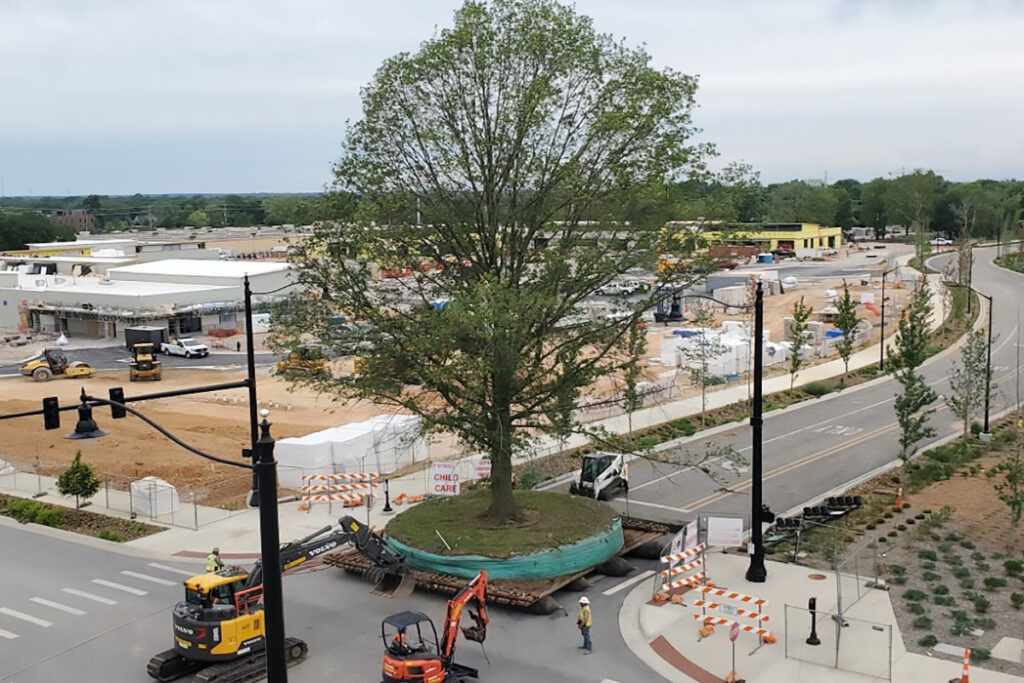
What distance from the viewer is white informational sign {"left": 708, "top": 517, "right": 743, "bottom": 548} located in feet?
77.3

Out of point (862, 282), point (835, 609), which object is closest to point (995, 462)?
point (835, 609)

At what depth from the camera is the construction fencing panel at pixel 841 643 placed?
18.0 meters

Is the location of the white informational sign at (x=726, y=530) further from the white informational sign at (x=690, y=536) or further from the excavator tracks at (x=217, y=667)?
the excavator tracks at (x=217, y=667)

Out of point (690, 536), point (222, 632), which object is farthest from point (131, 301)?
point (222, 632)

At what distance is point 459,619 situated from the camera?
1827 cm

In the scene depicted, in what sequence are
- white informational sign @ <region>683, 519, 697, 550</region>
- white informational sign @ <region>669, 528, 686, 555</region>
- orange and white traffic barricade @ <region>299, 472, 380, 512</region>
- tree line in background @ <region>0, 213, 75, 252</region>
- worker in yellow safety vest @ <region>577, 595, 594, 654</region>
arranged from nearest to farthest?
1. worker in yellow safety vest @ <region>577, 595, 594, 654</region>
2. white informational sign @ <region>669, 528, 686, 555</region>
3. white informational sign @ <region>683, 519, 697, 550</region>
4. orange and white traffic barricade @ <region>299, 472, 380, 512</region>
5. tree line in background @ <region>0, 213, 75, 252</region>

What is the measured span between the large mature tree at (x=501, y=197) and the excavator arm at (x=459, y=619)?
5.21 m

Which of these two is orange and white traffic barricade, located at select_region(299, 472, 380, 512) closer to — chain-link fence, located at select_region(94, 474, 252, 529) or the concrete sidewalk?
chain-link fence, located at select_region(94, 474, 252, 529)

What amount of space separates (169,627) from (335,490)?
975 cm

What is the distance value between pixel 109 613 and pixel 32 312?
7300 cm

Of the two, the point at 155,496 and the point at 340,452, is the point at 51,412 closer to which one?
the point at 155,496

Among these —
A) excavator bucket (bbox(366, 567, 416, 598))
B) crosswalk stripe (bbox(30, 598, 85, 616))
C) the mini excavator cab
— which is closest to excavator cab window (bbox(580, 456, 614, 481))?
excavator bucket (bbox(366, 567, 416, 598))

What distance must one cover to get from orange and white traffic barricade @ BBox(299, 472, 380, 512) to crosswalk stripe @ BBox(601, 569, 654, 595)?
948cm

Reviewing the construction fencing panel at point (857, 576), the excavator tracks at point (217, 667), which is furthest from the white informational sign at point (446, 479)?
the construction fencing panel at point (857, 576)
